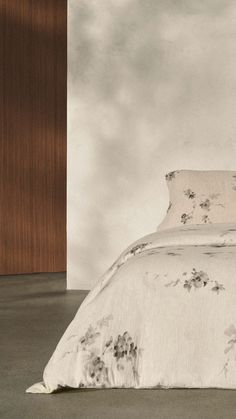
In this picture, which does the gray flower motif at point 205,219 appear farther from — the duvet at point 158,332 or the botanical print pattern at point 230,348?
the botanical print pattern at point 230,348

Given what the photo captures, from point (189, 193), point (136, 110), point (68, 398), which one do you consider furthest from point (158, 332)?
point (136, 110)

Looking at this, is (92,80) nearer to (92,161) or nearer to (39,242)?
(92,161)

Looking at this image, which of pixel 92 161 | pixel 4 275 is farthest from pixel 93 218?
pixel 4 275

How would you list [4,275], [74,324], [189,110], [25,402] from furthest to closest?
[4,275] < [189,110] < [74,324] < [25,402]

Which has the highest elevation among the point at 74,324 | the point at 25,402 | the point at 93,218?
the point at 93,218

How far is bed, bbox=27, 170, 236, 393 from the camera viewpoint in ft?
8.79

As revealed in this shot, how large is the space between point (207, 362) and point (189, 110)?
3.34 m

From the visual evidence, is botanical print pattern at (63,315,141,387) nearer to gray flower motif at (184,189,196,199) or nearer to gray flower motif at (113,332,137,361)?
gray flower motif at (113,332,137,361)

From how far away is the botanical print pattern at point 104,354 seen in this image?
2.70 metres

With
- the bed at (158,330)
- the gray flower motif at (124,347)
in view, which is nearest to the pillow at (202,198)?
the bed at (158,330)

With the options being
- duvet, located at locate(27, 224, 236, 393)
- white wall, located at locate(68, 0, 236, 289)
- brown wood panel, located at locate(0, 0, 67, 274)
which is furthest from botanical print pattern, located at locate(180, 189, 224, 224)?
brown wood panel, located at locate(0, 0, 67, 274)

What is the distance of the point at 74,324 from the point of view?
2850 mm

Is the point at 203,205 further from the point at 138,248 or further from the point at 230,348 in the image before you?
the point at 230,348

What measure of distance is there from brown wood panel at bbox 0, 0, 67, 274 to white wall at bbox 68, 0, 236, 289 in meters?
1.23
